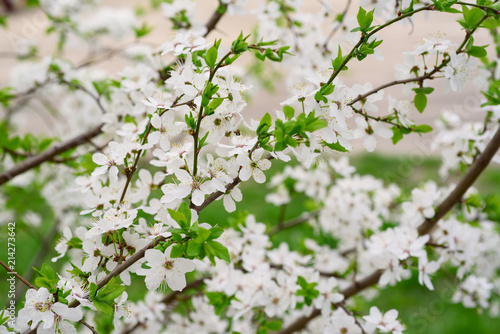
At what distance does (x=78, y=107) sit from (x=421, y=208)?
253 centimetres

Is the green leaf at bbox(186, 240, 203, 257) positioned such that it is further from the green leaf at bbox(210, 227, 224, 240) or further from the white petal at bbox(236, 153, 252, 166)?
the white petal at bbox(236, 153, 252, 166)

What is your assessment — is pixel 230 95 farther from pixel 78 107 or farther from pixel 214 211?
pixel 214 211

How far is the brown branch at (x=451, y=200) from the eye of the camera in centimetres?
143

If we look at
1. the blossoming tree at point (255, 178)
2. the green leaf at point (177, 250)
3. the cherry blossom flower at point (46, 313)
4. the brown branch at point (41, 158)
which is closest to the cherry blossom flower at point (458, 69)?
the blossoming tree at point (255, 178)

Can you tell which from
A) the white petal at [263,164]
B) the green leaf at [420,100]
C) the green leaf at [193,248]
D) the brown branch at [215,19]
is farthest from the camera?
the brown branch at [215,19]

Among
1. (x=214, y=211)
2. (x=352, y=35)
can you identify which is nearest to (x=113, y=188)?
(x=352, y=35)

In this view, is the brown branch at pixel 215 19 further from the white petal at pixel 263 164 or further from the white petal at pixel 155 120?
the white petal at pixel 263 164

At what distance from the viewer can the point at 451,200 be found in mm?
1533

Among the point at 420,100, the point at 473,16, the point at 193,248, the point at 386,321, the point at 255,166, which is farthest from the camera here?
the point at 386,321

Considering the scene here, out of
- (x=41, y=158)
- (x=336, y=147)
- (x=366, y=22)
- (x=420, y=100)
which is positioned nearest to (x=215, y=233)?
(x=336, y=147)

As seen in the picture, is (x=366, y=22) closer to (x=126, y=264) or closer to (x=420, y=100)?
(x=420, y=100)

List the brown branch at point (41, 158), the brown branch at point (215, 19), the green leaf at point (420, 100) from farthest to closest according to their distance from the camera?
1. the brown branch at point (215, 19)
2. the brown branch at point (41, 158)
3. the green leaf at point (420, 100)

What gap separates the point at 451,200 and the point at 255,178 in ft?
2.69

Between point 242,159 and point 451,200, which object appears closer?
point 242,159
